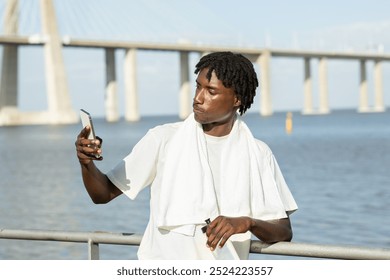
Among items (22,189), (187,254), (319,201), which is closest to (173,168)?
(187,254)

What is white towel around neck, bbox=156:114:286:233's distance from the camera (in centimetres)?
201

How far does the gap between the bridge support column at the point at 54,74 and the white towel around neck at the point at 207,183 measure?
61.6 m

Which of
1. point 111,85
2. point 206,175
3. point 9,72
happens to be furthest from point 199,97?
point 111,85

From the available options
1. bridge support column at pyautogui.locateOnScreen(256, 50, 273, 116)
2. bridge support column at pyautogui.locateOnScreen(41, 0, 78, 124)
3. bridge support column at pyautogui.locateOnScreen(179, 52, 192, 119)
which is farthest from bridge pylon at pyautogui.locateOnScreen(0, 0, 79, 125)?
bridge support column at pyautogui.locateOnScreen(256, 50, 273, 116)

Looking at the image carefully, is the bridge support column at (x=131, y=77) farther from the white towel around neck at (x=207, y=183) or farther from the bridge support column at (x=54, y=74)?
the white towel around neck at (x=207, y=183)

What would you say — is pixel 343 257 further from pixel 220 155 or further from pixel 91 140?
pixel 91 140

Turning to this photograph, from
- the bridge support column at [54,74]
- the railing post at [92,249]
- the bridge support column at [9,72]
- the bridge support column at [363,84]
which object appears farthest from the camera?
the bridge support column at [363,84]

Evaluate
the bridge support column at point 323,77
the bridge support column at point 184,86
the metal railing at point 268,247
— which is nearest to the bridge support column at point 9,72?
the bridge support column at point 184,86

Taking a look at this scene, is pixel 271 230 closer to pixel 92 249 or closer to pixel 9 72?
pixel 92 249

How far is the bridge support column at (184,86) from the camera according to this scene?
7606 centimetres

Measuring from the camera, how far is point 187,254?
2.01 metres

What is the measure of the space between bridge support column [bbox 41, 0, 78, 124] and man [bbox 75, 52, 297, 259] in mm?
61568

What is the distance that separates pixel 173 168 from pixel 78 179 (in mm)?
26434

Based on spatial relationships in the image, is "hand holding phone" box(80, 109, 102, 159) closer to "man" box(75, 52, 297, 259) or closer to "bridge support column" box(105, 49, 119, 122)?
"man" box(75, 52, 297, 259)
